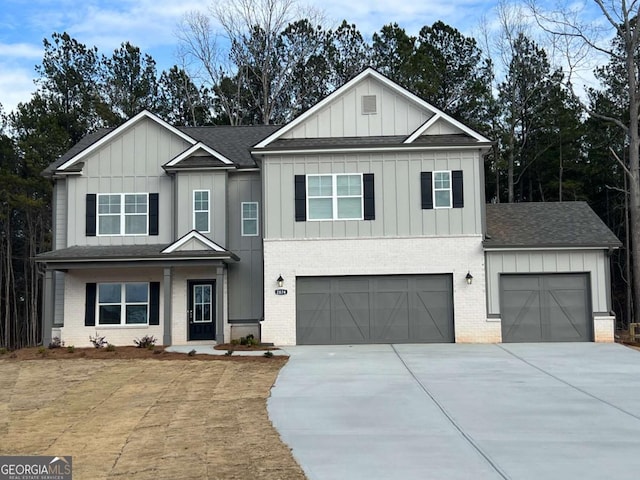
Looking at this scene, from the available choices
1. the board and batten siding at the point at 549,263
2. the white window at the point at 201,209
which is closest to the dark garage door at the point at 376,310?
the board and batten siding at the point at 549,263

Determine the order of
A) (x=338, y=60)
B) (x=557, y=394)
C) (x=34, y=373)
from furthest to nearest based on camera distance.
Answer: (x=338, y=60) → (x=34, y=373) → (x=557, y=394)

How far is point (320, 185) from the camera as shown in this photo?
21156 mm

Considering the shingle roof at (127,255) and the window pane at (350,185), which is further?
the window pane at (350,185)

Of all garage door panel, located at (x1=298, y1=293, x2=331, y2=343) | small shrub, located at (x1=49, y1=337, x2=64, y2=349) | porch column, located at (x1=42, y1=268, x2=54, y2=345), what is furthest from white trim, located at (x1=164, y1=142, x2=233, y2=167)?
small shrub, located at (x1=49, y1=337, x2=64, y2=349)

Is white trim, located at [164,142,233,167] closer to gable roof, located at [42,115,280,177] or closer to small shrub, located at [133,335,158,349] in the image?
gable roof, located at [42,115,280,177]

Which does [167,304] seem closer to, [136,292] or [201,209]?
[136,292]

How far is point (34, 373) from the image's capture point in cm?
1638

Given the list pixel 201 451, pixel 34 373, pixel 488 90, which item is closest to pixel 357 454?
pixel 201 451

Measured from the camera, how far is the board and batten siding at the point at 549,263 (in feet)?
68.8

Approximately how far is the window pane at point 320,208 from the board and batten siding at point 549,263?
4.97 metres

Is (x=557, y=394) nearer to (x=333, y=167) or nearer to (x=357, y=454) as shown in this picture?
(x=357, y=454)

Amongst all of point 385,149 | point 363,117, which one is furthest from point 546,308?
point 363,117

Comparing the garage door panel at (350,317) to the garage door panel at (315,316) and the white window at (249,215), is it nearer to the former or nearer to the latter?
the garage door panel at (315,316)

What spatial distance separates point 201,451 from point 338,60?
3588 centimetres
